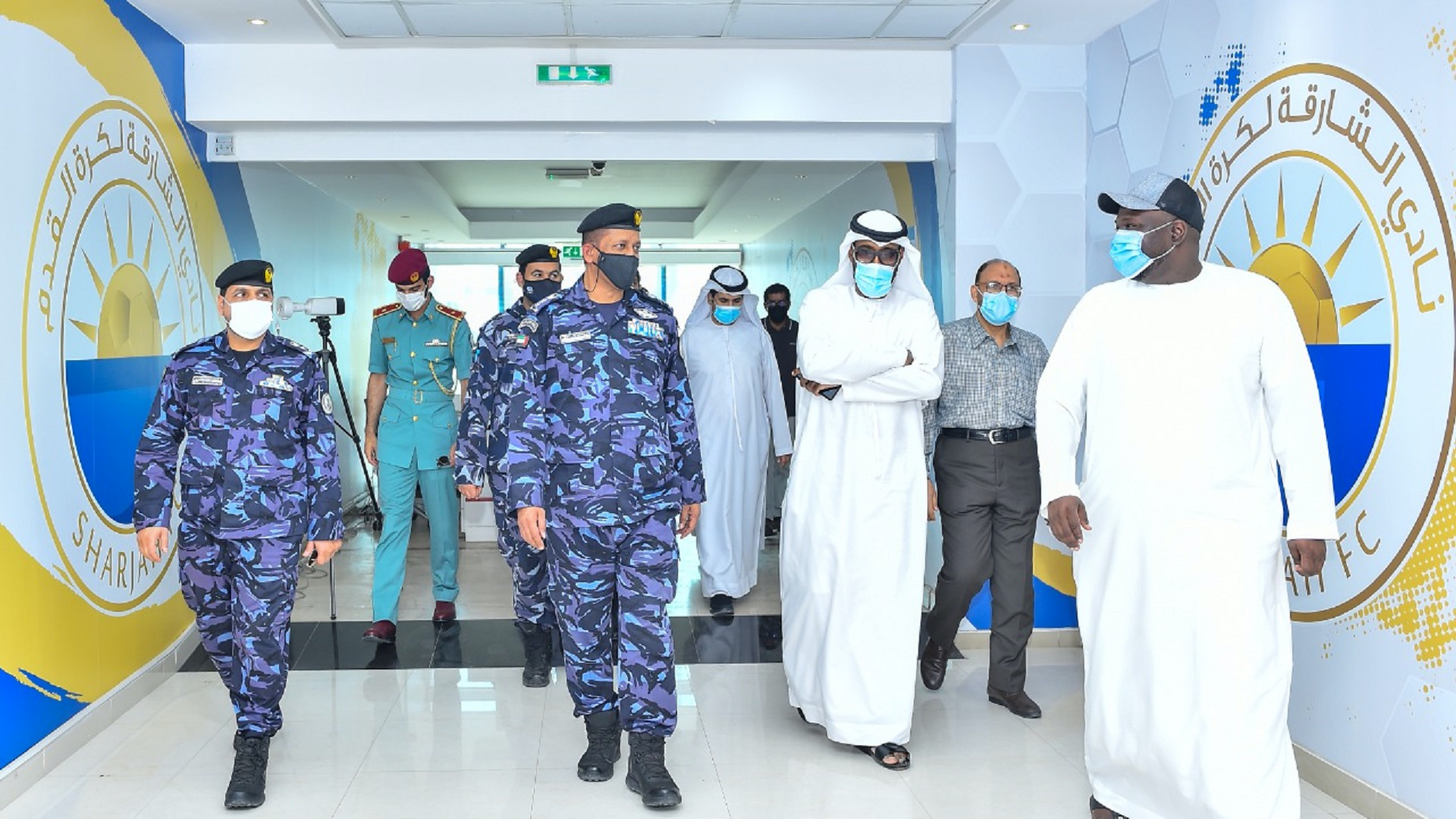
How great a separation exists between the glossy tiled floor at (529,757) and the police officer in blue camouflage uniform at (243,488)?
1.20 ft

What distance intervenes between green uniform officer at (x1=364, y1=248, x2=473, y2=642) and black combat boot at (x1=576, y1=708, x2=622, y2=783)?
197cm

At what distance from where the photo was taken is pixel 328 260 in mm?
9250

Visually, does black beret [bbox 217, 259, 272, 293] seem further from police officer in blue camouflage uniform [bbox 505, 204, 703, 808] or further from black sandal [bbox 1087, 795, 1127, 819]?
black sandal [bbox 1087, 795, 1127, 819]

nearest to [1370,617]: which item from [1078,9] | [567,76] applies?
[1078,9]

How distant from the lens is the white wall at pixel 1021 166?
5402mm

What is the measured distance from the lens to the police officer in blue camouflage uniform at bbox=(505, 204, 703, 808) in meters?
3.34

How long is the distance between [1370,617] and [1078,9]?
8.90 feet

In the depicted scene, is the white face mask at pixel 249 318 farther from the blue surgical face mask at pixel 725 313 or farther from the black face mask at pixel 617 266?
the blue surgical face mask at pixel 725 313

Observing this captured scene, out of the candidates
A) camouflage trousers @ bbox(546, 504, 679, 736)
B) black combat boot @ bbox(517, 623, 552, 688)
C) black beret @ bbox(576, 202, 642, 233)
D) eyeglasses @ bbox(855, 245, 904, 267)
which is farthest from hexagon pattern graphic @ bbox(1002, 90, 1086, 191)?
black combat boot @ bbox(517, 623, 552, 688)

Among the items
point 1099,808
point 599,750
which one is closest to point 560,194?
point 599,750

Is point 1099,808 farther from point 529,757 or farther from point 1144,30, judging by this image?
point 1144,30

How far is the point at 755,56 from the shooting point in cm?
549

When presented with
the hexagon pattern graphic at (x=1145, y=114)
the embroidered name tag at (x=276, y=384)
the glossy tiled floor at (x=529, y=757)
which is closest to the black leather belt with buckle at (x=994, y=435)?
the glossy tiled floor at (x=529, y=757)

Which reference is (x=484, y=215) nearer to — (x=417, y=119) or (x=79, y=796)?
(x=417, y=119)
